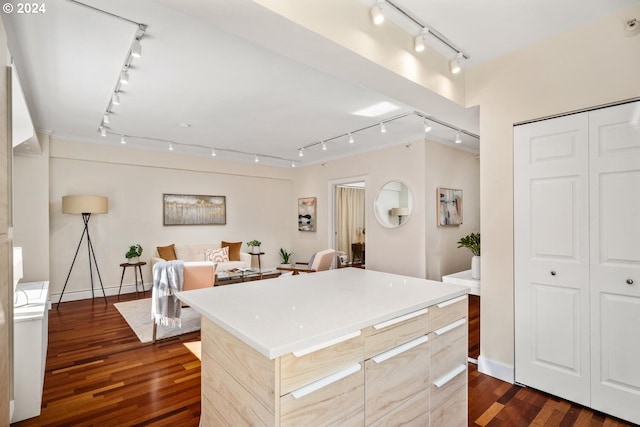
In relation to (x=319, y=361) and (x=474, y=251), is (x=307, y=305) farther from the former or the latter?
(x=474, y=251)

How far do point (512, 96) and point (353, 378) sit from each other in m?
2.49

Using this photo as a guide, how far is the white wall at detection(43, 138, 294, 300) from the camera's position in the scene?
4883mm

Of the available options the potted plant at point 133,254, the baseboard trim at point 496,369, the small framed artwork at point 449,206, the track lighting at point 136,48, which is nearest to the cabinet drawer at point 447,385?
the baseboard trim at point 496,369

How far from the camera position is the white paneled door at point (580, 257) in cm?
196

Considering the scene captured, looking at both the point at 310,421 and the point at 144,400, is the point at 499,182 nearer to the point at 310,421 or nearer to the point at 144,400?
the point at 310,421

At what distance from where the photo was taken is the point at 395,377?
143 cm

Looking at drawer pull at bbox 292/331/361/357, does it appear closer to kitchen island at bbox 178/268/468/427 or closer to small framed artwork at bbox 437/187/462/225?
kitchen island at bbox 178/268/468/427

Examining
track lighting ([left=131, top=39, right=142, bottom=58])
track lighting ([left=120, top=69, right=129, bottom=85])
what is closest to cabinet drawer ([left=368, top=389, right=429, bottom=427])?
track lighting ([left=131, top=39, right=142, bottom=58])

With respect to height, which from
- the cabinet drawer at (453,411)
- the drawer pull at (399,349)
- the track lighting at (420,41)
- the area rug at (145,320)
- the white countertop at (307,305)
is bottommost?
the area rug at (145,320)

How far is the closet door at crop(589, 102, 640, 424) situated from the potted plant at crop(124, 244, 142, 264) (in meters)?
6.05

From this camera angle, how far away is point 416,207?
482 centimetres

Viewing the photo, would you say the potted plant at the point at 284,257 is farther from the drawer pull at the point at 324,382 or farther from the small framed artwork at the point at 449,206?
the drawer pull at the point at 324,382

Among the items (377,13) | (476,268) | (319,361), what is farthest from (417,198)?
(319,361)

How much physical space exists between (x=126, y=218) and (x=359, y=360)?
18.2ft
